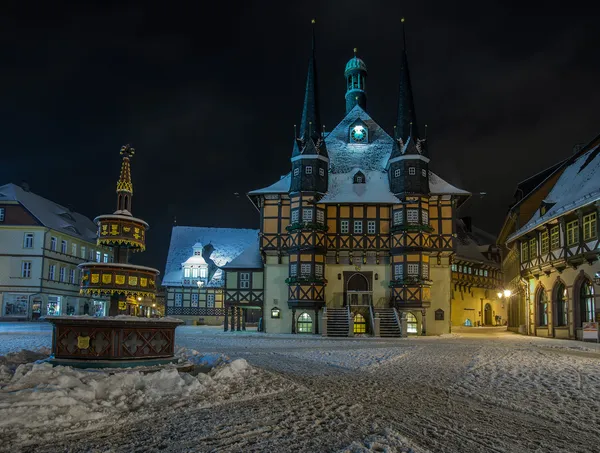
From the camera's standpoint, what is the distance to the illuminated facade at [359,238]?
3834 cm

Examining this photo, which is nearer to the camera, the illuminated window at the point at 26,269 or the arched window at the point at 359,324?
the arched window at the point at 359,324

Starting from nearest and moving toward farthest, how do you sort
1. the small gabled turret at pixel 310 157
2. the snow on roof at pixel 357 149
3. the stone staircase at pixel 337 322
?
the stone staircase at pixel 337 322 < the small gabled turret at pixel 310 157 < the snow on roof at pixel 357 149

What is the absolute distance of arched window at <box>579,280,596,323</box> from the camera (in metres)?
28.7

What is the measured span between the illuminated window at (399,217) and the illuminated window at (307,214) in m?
5.87

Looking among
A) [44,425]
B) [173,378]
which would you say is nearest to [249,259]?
[173,378]

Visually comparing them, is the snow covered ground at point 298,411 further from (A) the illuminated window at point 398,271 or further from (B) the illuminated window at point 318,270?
(B) the illuminated window at point 318,270

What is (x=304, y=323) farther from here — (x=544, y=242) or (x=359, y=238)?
(x=544, y=242)

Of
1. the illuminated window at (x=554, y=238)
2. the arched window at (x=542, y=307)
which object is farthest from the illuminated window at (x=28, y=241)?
the illuminated window at (x=554, y=238)

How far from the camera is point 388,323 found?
36.5m

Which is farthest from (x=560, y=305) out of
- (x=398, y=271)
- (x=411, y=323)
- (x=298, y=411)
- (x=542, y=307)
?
(x=298, y=411)

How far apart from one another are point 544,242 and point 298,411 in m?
29.2

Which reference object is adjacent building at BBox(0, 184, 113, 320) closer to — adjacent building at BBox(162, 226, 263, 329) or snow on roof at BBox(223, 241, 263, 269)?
adjacent building at BBox(162, 226, 263, 329)

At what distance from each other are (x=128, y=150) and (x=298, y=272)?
23.6 m

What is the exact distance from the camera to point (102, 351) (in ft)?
44.6
